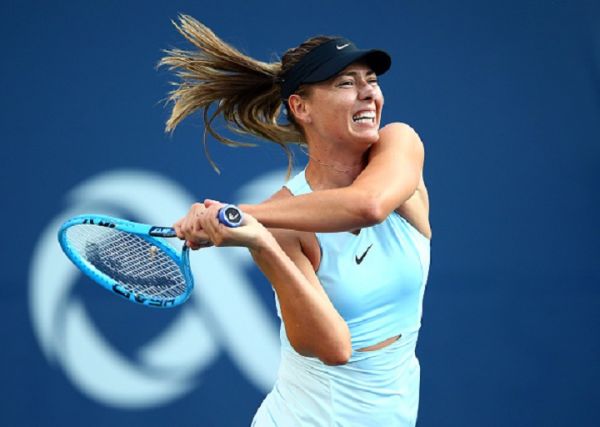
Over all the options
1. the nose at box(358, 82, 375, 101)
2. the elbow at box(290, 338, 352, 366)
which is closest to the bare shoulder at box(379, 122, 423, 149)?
the nose at box(358, 82, 375, 101)

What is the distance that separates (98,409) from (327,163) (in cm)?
198

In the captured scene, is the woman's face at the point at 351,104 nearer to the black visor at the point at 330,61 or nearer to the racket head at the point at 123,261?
the black visor at the point at 330,61

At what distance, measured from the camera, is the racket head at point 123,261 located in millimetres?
2990

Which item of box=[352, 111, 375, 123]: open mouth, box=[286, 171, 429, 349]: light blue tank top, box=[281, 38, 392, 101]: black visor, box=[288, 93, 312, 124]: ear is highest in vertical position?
box=[281, 38, 392, 101]: black visor

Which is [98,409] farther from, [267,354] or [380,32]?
[380,32]

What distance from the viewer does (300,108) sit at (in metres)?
3.12

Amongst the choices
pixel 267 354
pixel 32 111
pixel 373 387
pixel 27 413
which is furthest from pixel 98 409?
pixel 373 387

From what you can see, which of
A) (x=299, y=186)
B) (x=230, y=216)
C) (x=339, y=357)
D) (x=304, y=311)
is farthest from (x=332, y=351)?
(x=299, y=186)

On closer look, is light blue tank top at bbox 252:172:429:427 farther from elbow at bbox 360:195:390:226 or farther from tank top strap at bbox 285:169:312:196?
elbow at bbox 360:195:390:226

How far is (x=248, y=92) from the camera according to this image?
11.2ft

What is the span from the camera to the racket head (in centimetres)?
299

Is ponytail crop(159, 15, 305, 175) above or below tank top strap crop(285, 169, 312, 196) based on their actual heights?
above

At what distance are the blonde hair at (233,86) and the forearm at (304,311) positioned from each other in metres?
0.77

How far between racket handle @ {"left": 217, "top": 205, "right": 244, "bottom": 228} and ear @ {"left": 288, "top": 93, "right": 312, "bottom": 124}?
27.5 inches
